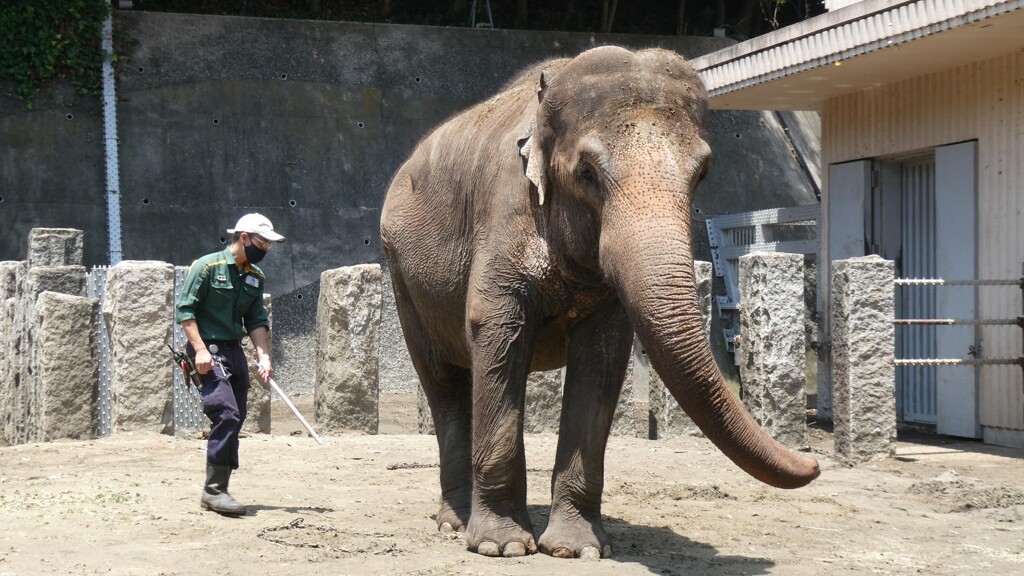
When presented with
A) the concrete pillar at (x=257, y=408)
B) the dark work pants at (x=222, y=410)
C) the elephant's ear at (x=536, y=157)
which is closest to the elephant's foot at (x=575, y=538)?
the elephant's ear at (x=536, y=157)

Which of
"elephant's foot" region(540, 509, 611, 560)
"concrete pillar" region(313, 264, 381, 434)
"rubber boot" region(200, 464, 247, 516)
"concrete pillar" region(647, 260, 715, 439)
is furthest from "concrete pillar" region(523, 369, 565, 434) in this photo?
"elephant's foot" region(540, 509, 611, 560)

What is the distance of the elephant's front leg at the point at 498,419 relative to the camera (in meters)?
5.83

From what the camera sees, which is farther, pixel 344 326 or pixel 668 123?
pixel 344 326

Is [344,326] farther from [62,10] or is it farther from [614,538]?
[62,10]

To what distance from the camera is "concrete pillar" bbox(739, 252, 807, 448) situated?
33.9 ft

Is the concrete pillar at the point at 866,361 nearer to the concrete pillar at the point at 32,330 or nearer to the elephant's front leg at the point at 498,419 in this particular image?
the elephant's front leg at the point at 498,419

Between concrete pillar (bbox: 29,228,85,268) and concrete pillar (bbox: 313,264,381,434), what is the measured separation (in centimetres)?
382

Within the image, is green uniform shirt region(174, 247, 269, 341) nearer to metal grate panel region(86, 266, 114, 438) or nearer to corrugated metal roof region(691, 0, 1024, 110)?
metal grate panel region(86, 266, 114, 438)

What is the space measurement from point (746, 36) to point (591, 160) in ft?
63.2

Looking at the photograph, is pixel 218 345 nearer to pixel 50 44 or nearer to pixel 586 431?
pixel 586 431

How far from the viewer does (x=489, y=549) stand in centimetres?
587

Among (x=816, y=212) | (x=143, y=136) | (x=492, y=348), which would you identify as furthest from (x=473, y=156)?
(x=143, y=136)

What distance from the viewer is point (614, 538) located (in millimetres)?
6406

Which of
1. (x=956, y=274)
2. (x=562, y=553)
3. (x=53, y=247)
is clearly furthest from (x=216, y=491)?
(x=956, y=274)
